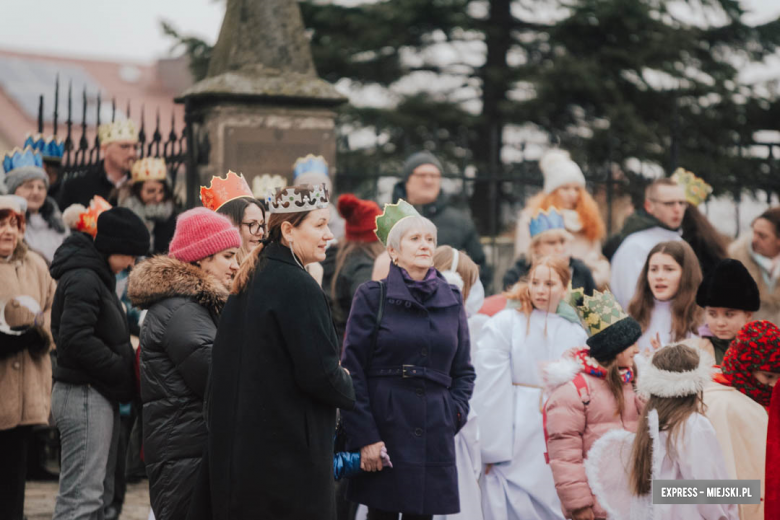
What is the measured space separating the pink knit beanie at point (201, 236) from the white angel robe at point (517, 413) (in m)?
2.10

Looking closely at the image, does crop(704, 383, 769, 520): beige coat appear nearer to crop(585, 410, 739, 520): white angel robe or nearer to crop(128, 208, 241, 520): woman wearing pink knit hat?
crop(585, 410, 739, 520): white angel robe

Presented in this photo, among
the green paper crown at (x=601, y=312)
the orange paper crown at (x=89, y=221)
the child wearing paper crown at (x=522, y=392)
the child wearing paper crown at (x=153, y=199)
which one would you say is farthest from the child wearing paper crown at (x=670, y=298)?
the child wearing paper crown at (x=153, y=199)

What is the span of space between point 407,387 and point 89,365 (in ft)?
5.38

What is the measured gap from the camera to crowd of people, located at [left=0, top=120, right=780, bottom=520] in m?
3.91

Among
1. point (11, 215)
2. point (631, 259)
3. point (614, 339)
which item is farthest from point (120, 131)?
point (614, 339)

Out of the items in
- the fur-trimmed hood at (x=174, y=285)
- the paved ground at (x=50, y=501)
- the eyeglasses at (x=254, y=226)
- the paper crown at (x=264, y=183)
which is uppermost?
the paper crown at (x=264, y=183)

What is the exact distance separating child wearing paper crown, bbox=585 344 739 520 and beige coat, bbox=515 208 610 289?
3.27m

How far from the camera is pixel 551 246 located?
24.2 feet

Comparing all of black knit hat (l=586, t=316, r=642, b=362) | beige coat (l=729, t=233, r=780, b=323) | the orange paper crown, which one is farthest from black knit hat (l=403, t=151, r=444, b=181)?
black knit hat (l=586, t=316, r=642, b=362)

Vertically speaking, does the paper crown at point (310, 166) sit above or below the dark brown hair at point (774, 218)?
above

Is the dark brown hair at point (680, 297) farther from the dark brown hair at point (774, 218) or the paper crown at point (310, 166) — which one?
the paper crown at point (310, 166)

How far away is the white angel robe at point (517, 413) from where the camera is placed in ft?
20.1

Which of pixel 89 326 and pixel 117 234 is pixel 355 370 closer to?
pixel 89 326

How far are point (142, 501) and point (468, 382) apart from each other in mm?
3352
